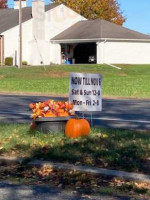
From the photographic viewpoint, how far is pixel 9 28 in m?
53.8

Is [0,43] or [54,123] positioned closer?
[54,123]

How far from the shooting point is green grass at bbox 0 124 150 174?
898 centimetres

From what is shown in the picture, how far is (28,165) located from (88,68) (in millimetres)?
39732

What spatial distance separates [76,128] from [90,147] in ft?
2.63

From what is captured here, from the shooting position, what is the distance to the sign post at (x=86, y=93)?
11.4m

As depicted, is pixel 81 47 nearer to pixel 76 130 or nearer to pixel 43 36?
pixel 43 36

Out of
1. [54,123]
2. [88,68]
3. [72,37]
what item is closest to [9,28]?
[72,37]

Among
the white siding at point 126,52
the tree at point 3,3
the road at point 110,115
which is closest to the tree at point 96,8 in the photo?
the tree at point 3,3

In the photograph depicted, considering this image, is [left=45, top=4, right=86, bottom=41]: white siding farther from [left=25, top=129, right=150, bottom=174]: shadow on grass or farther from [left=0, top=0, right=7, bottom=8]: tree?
[left=25, top=129, right=150, bottom=174]: shadow on grass

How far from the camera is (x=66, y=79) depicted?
4212cm

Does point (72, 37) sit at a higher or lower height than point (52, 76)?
higher

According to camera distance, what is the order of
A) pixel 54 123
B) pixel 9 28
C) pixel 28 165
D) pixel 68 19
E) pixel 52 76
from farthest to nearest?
pixel 68 19 → pixel 9 28 → pixel 52 76 → pixel 54 123 → pixel 28 165

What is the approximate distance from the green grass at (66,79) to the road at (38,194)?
20215 millimetres

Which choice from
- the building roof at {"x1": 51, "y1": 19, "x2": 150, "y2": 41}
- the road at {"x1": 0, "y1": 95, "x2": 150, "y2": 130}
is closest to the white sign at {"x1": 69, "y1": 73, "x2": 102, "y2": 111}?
the road at {"x1": 0, "y1": 95, "x2": 150, "y2": 130}
